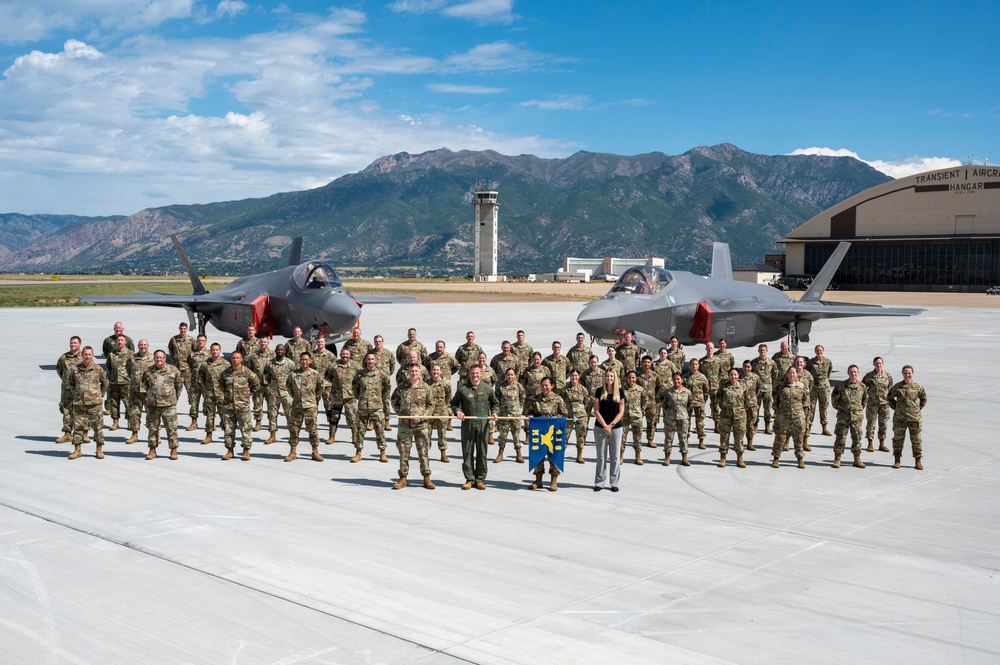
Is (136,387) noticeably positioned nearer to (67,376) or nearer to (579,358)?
(67,376)

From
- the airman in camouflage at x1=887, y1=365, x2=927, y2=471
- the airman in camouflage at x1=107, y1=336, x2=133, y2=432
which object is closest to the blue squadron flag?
the airman in camouflage at x1=887, y1=365, x2=927, y2=471

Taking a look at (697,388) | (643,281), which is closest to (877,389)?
(697,388)

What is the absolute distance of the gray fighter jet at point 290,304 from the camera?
63.7ft

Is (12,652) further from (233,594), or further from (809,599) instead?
(809,599)

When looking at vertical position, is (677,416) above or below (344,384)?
below

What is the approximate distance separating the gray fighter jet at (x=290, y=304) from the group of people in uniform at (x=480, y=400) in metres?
5.25

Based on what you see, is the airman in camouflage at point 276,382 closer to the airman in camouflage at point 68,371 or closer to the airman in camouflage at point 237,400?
Answer: the airman in camouflage at point 237,400

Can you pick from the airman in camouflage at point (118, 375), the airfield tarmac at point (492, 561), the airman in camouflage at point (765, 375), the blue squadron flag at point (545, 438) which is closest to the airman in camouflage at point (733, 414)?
the airfield tarmac at point (492, 561)

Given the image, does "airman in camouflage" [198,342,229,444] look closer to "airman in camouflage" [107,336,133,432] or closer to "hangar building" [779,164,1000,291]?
"airman in camouflage" [107,336,133,432]

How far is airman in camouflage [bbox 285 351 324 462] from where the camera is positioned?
40.4 ft

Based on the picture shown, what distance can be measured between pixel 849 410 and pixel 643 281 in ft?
22.1

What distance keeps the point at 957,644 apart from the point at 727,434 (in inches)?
242

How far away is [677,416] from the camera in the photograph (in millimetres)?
12133

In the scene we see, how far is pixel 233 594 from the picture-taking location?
Answer: 22.7 feet
